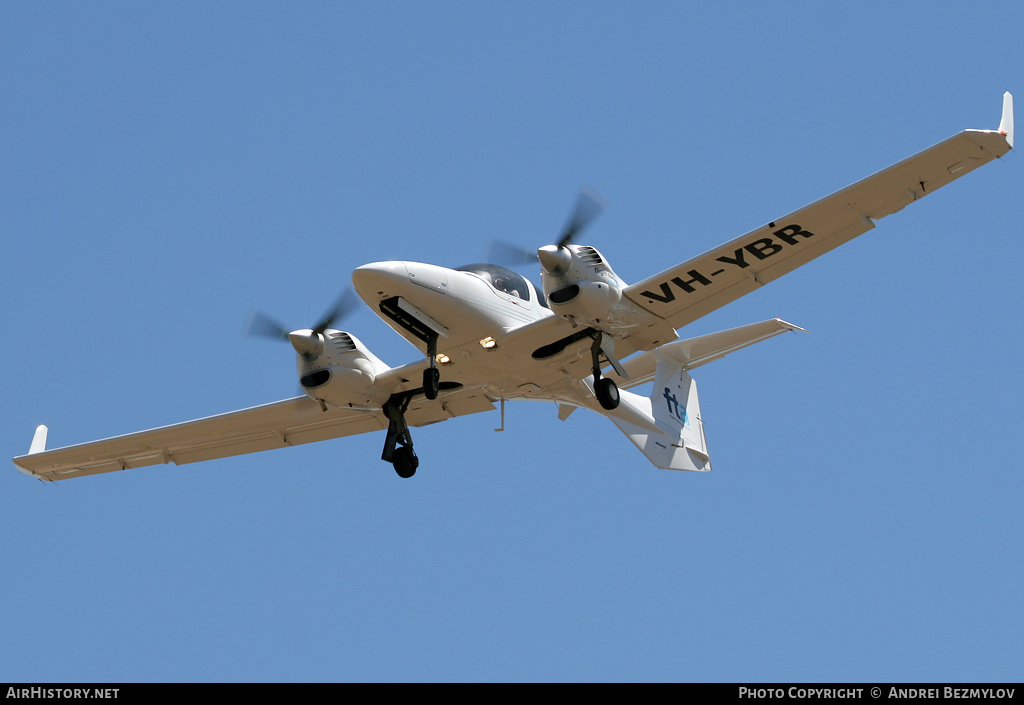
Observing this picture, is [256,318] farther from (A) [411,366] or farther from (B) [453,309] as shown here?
(B) [453,309]

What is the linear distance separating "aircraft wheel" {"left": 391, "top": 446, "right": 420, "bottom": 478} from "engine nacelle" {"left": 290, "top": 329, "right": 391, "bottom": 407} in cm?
111

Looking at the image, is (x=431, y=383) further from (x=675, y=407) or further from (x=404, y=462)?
(x=675, y=407)

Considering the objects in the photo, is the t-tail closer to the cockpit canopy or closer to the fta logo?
the fta logo

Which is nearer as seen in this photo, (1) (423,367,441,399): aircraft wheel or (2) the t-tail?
(1) (423,367,441,399): aircraft wheel

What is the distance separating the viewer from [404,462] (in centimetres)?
2003

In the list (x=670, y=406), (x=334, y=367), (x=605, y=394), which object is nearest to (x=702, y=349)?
(x=670, y=406)

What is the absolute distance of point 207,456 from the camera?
888 inches

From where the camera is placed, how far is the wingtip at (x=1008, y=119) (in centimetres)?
1509

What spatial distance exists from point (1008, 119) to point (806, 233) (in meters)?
3.13

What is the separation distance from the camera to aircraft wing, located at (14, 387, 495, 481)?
69.3 feet

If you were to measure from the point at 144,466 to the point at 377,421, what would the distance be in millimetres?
4769

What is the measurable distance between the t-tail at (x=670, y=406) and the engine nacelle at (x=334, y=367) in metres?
4.62

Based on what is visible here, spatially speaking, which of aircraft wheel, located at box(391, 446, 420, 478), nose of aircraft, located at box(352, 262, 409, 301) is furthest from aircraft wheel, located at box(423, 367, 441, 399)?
aircraft wheel, located at box(391, 446, 420, 478)
